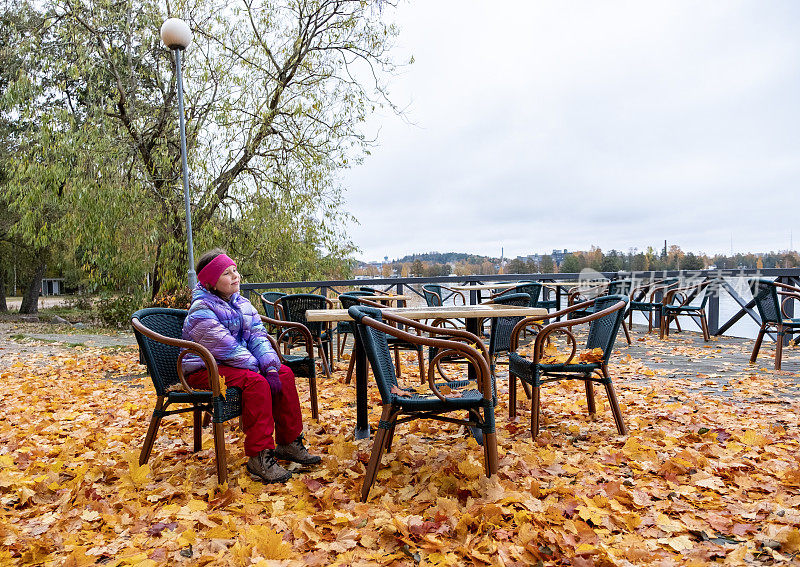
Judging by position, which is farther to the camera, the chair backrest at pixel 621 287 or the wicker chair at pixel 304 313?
the chair backrest at pixel 621 287

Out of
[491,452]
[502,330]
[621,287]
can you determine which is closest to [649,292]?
[621,287]

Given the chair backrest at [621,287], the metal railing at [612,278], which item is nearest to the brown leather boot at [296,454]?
the metal railing at [612,278]

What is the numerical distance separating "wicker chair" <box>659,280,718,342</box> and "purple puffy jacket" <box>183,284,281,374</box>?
21.2ft

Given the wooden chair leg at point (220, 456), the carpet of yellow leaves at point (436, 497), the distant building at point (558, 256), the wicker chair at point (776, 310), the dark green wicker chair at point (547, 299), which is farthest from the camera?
the distant building at point (558, 256)

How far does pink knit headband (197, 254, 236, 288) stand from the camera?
2.82 metres

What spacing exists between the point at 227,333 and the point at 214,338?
0.07 meters

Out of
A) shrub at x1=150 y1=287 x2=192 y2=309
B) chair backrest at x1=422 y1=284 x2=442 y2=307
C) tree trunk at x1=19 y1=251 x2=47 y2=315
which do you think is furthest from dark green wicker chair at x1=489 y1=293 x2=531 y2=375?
tree trunk at x1=19 y1=251 x2=47 y2=315

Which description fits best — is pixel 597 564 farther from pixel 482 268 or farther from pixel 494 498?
pixel 482 268

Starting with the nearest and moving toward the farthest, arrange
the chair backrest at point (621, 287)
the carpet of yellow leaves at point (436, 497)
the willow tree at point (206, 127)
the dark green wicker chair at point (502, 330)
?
the carpet of yellow leaves at point (436, 497), the dark green wicker chair at point (502, 330), the chair backrest at point (621, 287), the willow tree at point (206, 127)

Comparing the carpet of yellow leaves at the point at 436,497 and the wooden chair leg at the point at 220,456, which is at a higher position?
the wooden chair leg at the point at 220,456

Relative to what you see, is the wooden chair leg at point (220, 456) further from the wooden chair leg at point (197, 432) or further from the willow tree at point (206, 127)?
the willow tree at point (206, 127)

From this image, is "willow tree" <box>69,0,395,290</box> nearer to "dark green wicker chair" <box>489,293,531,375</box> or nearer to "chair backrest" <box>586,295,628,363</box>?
"dark green wicker chair" <box>489,293,531,375</box>

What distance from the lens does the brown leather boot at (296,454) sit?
2.82 m

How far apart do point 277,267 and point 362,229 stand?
195 centimetres
